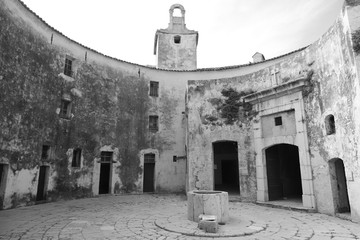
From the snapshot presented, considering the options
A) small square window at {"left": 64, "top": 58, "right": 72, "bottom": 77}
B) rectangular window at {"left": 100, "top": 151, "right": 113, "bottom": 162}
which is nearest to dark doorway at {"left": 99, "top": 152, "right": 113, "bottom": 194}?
rectangular window at {"left": 100, "top": 151, "right": 113, "bottom": 162}

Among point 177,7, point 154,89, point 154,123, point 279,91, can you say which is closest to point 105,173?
point 154,123

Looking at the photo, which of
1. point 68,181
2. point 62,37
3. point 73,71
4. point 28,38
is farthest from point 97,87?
point 68,181

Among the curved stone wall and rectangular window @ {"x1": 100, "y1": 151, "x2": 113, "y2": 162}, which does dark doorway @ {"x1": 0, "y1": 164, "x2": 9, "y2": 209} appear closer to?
the curved stone wall

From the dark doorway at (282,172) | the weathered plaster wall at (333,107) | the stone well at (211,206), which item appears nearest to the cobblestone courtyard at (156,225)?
the stone well at (211,206)

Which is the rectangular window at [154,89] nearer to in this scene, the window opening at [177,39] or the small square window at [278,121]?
the window opening at [177,39]

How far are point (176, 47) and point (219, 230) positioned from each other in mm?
20102

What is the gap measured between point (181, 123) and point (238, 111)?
20.1 ft

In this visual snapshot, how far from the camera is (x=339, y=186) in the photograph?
335 inches

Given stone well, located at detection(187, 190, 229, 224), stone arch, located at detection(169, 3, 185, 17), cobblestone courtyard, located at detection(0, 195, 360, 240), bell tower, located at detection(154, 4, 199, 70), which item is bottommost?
cobblestone courtyard, located at detection(0, 195, 360, 240)

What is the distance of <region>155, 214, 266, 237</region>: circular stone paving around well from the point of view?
588cm

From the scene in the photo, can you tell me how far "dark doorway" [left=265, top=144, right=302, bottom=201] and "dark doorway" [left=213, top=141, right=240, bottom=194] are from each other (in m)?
4.66

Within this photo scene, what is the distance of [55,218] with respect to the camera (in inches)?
311

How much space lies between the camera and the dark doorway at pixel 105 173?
1480 centimetres

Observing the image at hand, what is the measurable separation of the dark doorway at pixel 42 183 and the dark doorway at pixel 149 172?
6.21 metres
